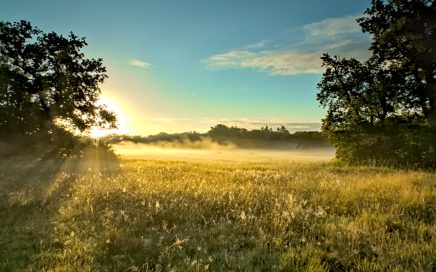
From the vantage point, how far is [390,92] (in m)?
29.0

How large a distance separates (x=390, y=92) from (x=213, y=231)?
2536cm

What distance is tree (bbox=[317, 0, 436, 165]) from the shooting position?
2706 cm

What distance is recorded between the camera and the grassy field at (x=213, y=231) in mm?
5742

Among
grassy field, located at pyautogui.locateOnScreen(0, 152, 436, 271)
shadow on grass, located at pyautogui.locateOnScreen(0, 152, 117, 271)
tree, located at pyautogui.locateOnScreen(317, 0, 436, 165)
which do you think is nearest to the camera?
grassy field, located at pyautogui.locateOnScreen(0, 152, 436, 271)

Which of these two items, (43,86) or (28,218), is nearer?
(28,218)

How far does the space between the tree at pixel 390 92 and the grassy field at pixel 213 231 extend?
18.2 m

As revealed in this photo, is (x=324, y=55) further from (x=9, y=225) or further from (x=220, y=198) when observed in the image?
(x=9, y=225)

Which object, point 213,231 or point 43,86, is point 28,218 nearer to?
point 213,231

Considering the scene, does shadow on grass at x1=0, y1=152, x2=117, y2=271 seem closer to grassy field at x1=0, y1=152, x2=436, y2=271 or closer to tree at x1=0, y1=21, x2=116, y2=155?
grassy field at x1=0, y1=152, x2=436, y2=271

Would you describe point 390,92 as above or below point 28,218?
above

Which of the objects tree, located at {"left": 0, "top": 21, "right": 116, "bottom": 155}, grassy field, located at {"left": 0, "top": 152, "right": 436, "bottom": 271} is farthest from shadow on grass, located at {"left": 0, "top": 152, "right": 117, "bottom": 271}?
tree, located at {"left": 0, "top": 21, "right": 116, "bottom": 155}

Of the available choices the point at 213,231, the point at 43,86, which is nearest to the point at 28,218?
the point at 213,231

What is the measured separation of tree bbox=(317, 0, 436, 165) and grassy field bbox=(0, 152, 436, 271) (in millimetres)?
18189

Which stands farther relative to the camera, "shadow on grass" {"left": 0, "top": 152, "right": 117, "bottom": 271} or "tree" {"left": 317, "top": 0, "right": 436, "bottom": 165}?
"tree" {"left": 317, "top": 0, "right": 436, "bottom": 165}
